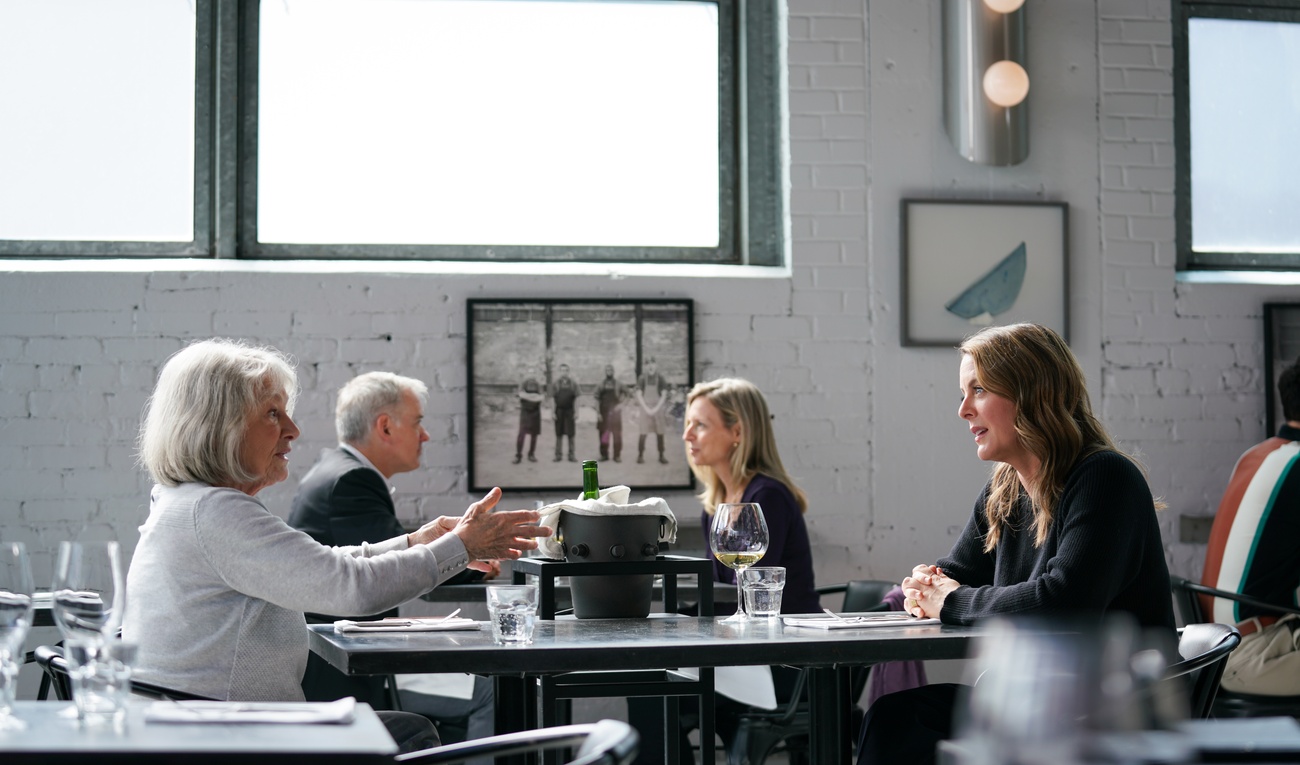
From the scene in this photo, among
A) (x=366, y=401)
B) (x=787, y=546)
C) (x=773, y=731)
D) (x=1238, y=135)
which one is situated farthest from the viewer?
(x=1238, y=135)

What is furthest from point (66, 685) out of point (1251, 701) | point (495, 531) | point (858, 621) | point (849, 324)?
point (849, 324)

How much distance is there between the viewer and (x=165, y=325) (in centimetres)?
452

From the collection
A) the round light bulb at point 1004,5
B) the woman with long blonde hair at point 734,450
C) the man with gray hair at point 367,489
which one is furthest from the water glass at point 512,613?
the round light bulb at point 1004,5

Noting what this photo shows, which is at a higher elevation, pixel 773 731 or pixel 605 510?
pixel 605 510

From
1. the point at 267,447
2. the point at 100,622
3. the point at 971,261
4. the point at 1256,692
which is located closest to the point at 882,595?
the point at 1256,692

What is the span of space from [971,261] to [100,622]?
375cm

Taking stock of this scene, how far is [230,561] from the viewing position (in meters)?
2.22

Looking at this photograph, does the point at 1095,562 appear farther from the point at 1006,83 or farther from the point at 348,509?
the point at 1006,83

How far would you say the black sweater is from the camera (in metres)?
2.37

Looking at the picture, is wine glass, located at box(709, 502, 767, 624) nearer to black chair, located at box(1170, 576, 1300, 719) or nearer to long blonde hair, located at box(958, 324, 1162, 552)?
long blonde hair, located at box(958, 324, 1162, 552)

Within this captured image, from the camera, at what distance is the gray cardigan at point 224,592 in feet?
7.27

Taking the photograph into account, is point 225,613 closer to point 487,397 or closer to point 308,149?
point 487,397

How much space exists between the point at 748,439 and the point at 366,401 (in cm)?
116

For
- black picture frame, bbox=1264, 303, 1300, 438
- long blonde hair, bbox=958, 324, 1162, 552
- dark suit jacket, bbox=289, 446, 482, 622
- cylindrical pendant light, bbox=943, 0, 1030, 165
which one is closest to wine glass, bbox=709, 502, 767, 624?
long blonde hair, bbox=958, 324, 1162, 552
